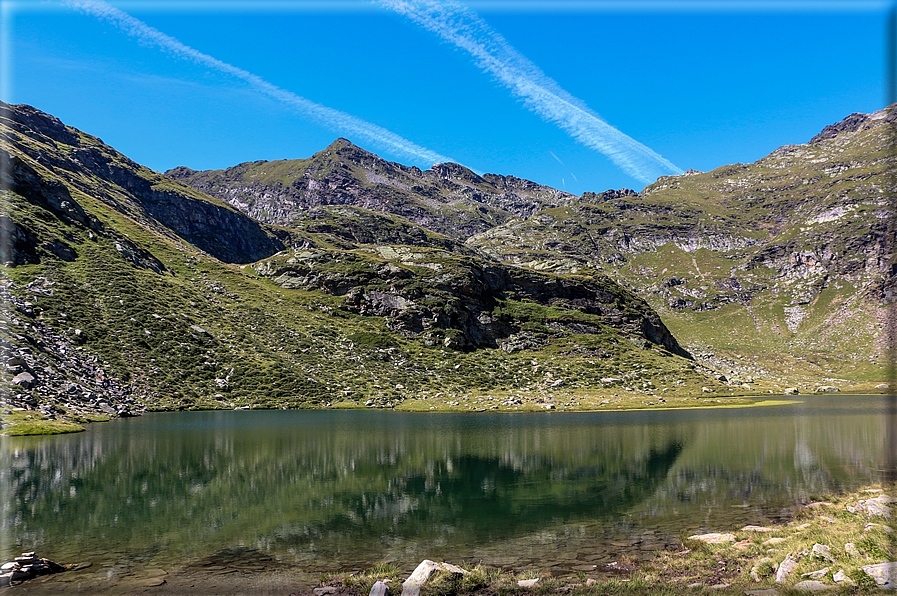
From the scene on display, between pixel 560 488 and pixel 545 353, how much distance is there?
132868 millimetres

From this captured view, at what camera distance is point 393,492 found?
32656 mm

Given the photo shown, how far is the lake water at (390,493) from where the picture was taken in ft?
69.8

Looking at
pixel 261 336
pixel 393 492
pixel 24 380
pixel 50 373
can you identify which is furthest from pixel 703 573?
pixel 261 336

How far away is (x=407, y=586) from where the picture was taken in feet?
52.2

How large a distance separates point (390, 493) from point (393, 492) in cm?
37

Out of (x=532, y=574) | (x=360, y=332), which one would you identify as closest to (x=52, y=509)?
(x=532, y=574)

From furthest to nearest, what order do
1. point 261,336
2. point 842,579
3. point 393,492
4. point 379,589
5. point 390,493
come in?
point 261,336 → point 393,492 → point 390,493 → point 379,589 → point 842,579

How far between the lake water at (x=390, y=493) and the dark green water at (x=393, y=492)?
0.48 feet

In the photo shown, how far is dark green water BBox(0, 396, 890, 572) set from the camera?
70.8 feet

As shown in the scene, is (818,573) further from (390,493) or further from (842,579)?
(390,493)

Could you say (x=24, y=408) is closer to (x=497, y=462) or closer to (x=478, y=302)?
(x=497, y=462)

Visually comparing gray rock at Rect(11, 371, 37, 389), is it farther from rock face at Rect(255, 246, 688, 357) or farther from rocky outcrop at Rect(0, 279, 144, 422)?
rock face at Rect(255, 246, 688, 357)

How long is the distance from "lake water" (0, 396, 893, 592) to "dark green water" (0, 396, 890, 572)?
145 millimetres

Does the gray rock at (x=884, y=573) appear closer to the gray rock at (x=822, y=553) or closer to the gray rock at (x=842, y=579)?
the gray rock at (x=842, y=579)
